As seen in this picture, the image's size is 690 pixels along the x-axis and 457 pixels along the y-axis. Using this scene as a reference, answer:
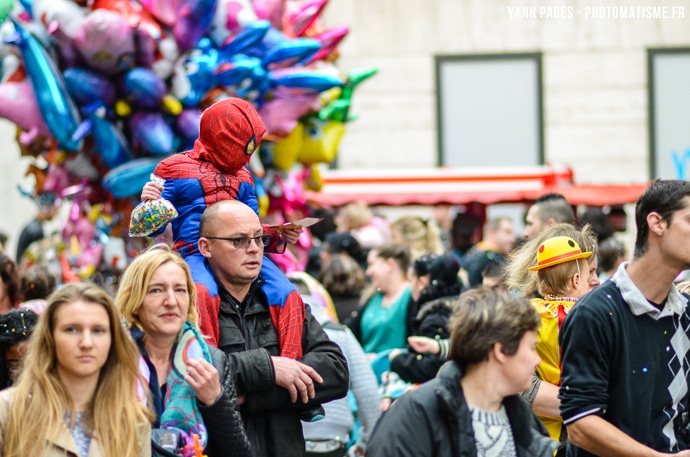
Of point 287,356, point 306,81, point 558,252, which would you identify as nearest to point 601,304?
point 558,252

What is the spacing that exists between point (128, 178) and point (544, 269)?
16.2 feet

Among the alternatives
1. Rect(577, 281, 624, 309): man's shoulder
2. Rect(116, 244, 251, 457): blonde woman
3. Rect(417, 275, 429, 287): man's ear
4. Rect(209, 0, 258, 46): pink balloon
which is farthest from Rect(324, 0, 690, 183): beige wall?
Rect(116, 244, 251, 457): blonde woman

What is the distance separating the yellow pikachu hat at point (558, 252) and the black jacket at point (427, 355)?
124 cm

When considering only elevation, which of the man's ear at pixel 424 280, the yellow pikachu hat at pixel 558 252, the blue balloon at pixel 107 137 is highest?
the blue balloon at pixel 107 137

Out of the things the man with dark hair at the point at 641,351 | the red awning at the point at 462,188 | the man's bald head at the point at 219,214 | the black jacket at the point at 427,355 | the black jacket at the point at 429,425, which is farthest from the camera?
the red awning at the point at 462,188

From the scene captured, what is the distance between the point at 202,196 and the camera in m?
4.91

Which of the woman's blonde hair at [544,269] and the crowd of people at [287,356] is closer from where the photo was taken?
the crowd of people at [287,356]

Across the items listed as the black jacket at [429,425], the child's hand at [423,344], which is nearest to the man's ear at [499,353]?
the black jacket at [429,425]

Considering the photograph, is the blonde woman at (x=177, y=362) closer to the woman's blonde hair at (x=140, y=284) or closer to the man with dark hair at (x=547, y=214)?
the woman's blonde hair at (x=140, y=284)

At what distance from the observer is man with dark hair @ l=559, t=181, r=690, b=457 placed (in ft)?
13.8

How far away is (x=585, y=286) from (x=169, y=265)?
2.09 metres

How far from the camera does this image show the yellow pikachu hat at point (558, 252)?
5.17 m

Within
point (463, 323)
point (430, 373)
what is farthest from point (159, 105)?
point (463, 323)

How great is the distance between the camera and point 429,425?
3.54m
